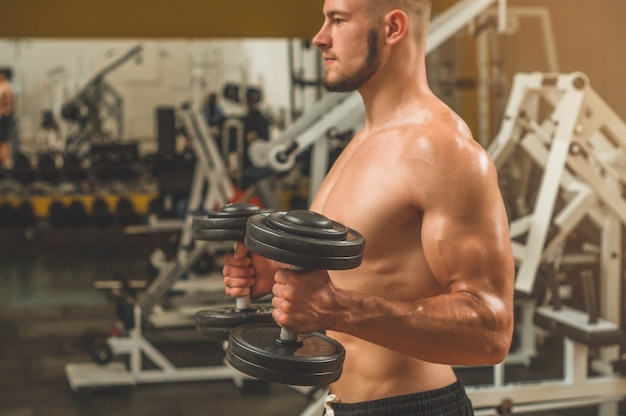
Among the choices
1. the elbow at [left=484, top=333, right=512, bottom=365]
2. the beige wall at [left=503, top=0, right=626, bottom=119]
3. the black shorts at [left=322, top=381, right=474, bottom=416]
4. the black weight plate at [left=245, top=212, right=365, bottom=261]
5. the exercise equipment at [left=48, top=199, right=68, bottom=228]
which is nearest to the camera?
the black weight plate at [left=245, top=212, right=365, bottom=261]

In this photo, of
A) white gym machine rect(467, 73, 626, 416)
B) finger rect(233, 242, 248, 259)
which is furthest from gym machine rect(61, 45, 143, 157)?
finger rect(233, 242, 248, 259)

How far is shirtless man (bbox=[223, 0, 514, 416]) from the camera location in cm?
112

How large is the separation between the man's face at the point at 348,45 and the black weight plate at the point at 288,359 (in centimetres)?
40

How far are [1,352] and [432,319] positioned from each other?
13.1 feet

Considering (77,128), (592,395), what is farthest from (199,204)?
(77,128)

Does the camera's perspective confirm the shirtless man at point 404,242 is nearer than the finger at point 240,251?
Yes

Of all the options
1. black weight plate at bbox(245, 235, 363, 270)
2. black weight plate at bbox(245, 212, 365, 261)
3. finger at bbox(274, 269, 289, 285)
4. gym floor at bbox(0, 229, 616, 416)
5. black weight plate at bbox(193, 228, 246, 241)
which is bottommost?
gym floor at bbox(0, 229, 616, 416)

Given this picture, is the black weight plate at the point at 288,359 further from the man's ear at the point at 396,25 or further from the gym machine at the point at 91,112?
the gym machine at the point at 91,112

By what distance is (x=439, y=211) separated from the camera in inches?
46.9

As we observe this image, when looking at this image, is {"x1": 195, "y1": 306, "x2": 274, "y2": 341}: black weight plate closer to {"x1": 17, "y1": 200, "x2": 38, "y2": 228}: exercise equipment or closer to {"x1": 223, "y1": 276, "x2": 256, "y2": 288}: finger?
{"x1": 223, "y1": 276, "x2": 256, "y2": 288}: finger

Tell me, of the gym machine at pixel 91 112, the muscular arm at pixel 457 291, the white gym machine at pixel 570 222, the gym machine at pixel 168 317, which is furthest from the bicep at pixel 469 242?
the gym machine at pixel 91 112

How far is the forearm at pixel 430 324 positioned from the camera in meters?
1.11

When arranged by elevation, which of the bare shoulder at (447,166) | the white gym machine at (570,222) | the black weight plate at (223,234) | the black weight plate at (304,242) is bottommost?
the white gym machine at (570,222)

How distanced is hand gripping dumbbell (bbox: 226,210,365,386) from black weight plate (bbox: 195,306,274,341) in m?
0.18
